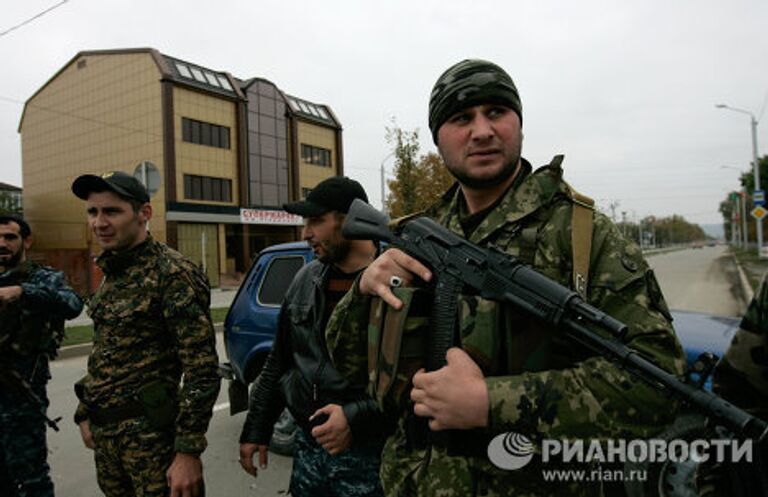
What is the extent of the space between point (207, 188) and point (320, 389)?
29.1 m

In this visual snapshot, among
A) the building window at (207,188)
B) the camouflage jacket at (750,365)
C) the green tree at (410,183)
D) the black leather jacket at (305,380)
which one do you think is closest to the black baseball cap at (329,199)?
the black leather jacket at (305,380)

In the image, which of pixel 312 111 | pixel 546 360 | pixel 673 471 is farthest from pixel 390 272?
pixel 312 111

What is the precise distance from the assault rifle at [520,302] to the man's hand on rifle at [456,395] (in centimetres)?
14

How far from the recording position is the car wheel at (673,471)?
108 centimetres

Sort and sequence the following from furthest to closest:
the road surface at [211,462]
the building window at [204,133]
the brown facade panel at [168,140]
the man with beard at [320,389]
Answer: the building window at [204,133], the brown facade panel at [168,140], the road surface at [211,462], the man with beard at [320,389]

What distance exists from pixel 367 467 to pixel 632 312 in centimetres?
135

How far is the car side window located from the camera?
4.63m

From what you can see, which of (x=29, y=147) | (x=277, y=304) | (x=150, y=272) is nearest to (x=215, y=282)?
(x=29, y=147)

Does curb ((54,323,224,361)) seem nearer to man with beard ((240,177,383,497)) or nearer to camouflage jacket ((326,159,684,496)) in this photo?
man with beard ((240,177,383,497))

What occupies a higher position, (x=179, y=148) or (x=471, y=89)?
(x=179, y=148)

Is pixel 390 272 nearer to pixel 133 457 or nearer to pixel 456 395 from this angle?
pixel 456 395

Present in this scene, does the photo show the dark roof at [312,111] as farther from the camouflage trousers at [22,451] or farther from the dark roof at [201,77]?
the camouflage trousers at [22,451]

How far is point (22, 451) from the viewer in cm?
292

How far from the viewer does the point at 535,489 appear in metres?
1.21
